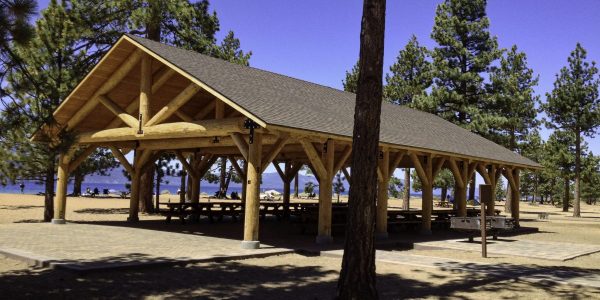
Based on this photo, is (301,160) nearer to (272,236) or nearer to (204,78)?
(272,236)

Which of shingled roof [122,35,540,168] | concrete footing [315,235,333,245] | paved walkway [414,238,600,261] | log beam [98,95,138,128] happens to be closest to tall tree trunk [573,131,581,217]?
shingled roof [122,35,540,168]

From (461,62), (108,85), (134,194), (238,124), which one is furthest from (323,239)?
(461,62)

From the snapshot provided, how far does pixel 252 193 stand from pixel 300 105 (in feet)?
12.3

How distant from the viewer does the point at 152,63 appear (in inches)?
559

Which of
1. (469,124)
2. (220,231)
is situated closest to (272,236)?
(220,231)

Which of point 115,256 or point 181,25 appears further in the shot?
point 181,25

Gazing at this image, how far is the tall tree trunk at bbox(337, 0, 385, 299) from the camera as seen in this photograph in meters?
6.14

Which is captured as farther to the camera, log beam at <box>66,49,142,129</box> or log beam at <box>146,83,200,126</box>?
log beam at <box>66,49,142,129</box>

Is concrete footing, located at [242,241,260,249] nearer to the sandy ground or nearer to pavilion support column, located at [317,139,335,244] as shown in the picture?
the sandy ground

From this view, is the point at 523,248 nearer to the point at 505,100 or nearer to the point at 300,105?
the point at 300,105

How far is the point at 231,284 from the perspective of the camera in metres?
7.75

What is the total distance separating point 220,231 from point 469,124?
18.8m

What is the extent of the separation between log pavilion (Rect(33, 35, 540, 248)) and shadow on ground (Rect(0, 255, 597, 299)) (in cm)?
249

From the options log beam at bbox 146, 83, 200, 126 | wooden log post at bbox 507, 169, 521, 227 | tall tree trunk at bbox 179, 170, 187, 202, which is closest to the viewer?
log beam at bbox 146, 83, 200, 126
